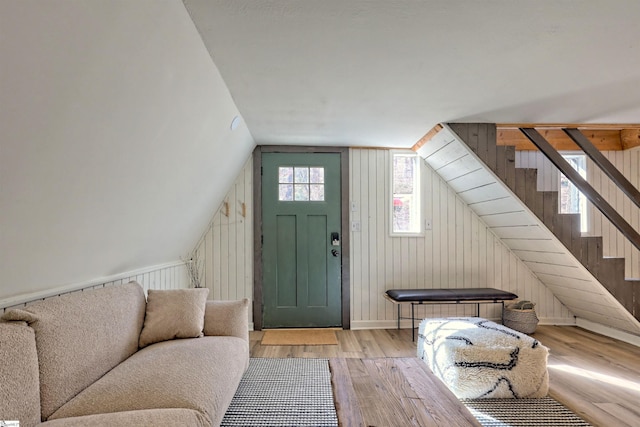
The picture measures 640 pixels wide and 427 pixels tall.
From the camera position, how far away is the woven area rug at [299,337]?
12.1 ft

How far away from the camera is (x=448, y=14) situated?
1.70 metres

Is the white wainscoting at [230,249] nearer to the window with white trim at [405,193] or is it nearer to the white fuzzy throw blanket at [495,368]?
the window with white trim at [405,193]

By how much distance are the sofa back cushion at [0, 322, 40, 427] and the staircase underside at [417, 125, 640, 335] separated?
131 inches

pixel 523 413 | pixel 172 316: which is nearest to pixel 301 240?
pixel 172 316

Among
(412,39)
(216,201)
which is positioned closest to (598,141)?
(412,39)

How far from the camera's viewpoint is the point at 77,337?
5.47ft

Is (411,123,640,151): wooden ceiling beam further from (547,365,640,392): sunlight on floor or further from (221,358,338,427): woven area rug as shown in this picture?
(221,358,338,427): woven area rug

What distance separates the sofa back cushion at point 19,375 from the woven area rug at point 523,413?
2.20 meters

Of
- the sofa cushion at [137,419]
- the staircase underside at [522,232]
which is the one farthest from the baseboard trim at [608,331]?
the sofa cushion at [137,419]

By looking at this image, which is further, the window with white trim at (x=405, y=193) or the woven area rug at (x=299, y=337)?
the window with white trim at (x=405, y=193)

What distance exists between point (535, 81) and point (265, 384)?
9.30 ft

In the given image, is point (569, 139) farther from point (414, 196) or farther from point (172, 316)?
point (172, 316)

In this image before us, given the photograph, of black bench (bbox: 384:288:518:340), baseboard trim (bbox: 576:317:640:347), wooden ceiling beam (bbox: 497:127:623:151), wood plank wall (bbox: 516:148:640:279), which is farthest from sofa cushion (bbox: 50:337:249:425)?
wood plank wall (bbox: 516:148:640:279)

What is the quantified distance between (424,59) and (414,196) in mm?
2482
